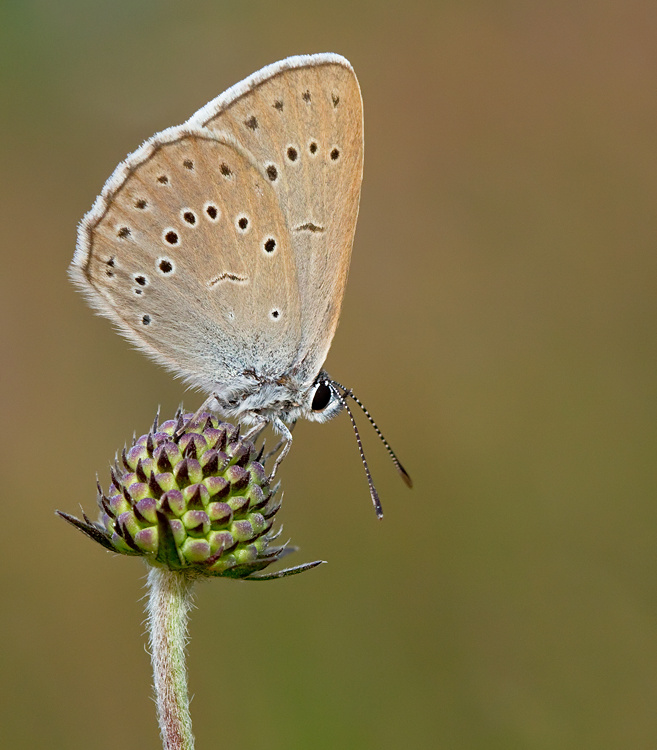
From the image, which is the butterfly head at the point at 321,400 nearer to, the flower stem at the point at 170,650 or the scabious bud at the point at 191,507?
the scabious bud at the point at 191,507


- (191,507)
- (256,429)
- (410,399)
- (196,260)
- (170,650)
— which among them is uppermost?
(410,399)

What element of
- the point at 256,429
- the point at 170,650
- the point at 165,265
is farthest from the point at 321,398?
the point at 170,650

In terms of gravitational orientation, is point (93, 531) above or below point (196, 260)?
below

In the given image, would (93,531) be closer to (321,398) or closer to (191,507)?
(191,507)

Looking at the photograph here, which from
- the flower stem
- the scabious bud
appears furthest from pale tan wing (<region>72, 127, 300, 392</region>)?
the flower stem

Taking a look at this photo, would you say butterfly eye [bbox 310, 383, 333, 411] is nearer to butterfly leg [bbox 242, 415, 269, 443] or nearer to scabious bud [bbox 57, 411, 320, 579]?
butterfly leg [bbox 242, 415, 269, 443]

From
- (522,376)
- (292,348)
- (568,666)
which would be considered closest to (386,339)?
(522,376)
